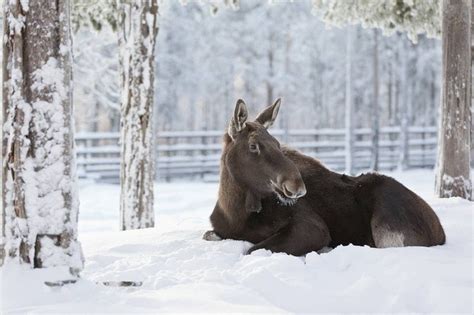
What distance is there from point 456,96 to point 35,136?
5632 mm

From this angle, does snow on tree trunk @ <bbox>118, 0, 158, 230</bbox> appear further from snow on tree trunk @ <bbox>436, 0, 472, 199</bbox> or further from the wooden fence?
the wooden fence

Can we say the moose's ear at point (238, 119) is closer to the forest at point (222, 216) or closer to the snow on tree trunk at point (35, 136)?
the forest at point (222, 216)

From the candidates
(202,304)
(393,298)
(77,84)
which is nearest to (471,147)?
(393,298)

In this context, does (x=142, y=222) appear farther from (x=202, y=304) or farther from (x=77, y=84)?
(x=77, y=84)

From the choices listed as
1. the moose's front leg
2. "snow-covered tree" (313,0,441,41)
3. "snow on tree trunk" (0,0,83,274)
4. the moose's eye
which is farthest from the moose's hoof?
"snow-covered tree" (313,0,441,41)

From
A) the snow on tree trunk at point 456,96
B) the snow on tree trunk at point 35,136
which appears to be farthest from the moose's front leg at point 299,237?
the snow on tree trunk at point 456,96

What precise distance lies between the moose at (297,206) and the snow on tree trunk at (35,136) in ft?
5.52

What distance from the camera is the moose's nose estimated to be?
14.5ft

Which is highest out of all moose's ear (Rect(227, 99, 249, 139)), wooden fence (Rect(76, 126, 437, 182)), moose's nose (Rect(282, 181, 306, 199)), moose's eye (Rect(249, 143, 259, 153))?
moose's ear (Rect(227, 99, 249, 139))

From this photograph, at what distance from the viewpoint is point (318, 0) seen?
11.1 metres

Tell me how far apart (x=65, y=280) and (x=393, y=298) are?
75.1 inches

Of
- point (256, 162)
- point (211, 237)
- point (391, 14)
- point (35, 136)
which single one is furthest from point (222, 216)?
point (391, 14)

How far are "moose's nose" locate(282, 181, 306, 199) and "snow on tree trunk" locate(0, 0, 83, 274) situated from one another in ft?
5.49

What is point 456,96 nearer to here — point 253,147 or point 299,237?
point 253,147
